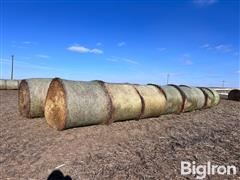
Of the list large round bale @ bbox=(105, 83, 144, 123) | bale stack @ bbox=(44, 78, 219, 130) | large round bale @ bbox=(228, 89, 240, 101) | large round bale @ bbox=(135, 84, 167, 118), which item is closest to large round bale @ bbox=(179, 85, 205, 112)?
bale stack @ bbox=(44, 78, 219, 130)

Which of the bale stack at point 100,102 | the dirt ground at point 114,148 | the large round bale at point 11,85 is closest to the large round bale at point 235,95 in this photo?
the bale stack at point 100,102

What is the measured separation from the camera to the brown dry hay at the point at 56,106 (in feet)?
23.3

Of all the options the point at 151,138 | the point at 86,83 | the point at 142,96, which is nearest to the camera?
the point at 151,138

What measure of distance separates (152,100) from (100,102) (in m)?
2.42

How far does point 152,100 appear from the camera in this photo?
9344 mm

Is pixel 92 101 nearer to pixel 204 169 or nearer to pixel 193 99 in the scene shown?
pixel 204 169

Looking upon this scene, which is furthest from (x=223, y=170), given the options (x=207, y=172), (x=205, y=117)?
(x=205, y=117)

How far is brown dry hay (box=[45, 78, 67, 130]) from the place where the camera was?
7090 mm

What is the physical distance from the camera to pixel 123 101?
8.31m

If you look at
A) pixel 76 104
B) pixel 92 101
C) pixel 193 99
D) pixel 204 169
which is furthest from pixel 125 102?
pixel 193 99

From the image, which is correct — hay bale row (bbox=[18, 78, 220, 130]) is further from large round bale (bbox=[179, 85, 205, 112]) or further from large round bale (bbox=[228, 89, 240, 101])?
large round bale (bbox=[228, 89, 240, 101])

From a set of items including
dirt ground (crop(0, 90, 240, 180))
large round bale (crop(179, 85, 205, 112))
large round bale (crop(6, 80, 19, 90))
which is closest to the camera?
dirt ground (crop(0, 90, 240, 180))

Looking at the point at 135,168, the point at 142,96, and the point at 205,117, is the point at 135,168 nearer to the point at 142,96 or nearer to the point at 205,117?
the point at 142,96

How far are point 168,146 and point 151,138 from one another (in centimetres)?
82
